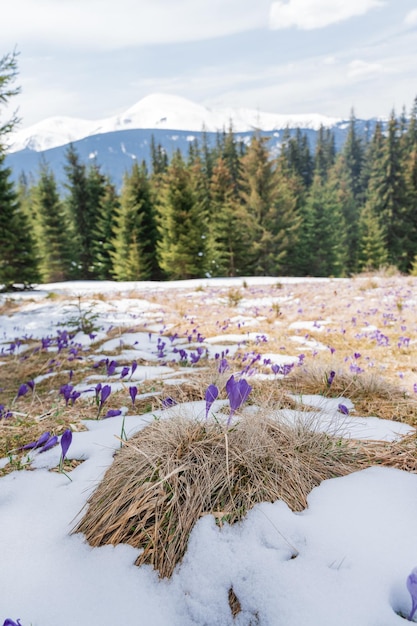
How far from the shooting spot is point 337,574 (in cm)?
105

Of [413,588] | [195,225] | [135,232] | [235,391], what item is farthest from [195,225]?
[413,588]

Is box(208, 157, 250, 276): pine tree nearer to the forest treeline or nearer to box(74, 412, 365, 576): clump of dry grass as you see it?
the forest treeline

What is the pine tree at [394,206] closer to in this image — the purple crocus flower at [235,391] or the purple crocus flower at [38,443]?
the purple crocus flower at [235,391]

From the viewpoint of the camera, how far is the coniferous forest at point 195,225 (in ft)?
83.5

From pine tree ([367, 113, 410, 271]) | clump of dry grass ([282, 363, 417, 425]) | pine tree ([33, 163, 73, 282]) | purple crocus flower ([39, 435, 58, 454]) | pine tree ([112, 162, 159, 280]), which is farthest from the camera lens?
pine tree ([367, 113, 410, 271])

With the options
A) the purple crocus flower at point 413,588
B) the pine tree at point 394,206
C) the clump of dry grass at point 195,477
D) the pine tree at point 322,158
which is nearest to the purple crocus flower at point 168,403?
the clump of dry grass at point 195,477

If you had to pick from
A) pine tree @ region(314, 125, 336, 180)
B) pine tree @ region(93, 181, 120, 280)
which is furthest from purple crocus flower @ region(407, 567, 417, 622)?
pine tree @ region(314, 125, 336, 180)

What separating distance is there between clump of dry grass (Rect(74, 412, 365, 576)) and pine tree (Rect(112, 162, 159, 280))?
87.2ft

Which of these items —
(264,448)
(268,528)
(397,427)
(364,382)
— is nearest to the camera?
A: (268,528)

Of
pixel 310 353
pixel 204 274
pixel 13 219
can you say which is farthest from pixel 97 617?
pixel 204 274

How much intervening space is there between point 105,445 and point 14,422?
0.84 m

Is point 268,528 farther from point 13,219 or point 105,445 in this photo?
point 13,219

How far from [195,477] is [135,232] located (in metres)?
27.8

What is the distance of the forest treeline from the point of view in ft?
83.5
